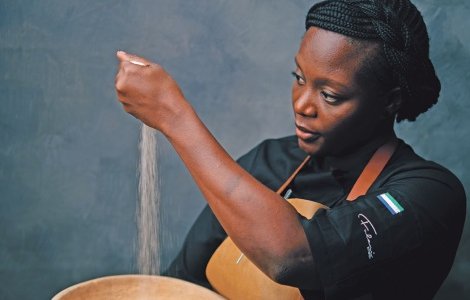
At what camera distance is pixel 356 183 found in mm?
1292

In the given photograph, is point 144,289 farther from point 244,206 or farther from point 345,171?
point 345,171

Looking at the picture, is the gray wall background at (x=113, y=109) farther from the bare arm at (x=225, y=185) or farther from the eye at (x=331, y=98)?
the bare arm at (x=225, y=185)

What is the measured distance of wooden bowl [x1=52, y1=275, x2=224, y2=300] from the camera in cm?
113

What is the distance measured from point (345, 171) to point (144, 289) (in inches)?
17.5

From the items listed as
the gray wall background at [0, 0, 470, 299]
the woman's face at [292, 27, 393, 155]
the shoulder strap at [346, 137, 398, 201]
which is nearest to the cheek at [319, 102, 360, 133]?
the woman's face at [292, 27, 393, 155]

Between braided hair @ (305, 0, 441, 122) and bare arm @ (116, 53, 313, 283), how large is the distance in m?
0.32

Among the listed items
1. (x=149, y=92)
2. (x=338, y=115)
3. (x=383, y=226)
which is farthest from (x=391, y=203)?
(x=149, y=92)

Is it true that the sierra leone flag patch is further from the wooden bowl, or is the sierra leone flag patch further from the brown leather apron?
the wooden bowl

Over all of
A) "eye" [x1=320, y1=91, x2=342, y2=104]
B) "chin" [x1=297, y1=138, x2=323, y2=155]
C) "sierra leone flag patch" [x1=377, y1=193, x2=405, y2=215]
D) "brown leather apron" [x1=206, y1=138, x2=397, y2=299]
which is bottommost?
A: "brown leather apron" [x1=206, y1=138, x2=397, y2=299]

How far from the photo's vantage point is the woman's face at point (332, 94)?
1171mm

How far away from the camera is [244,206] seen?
1.00 m

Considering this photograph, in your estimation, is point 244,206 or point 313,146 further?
point 313,146

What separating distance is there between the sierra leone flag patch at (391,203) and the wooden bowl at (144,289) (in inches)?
11.7

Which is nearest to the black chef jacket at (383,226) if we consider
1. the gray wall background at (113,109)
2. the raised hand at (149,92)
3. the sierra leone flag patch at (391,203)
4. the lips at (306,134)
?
the sierra leone flag patch at (391,203)
